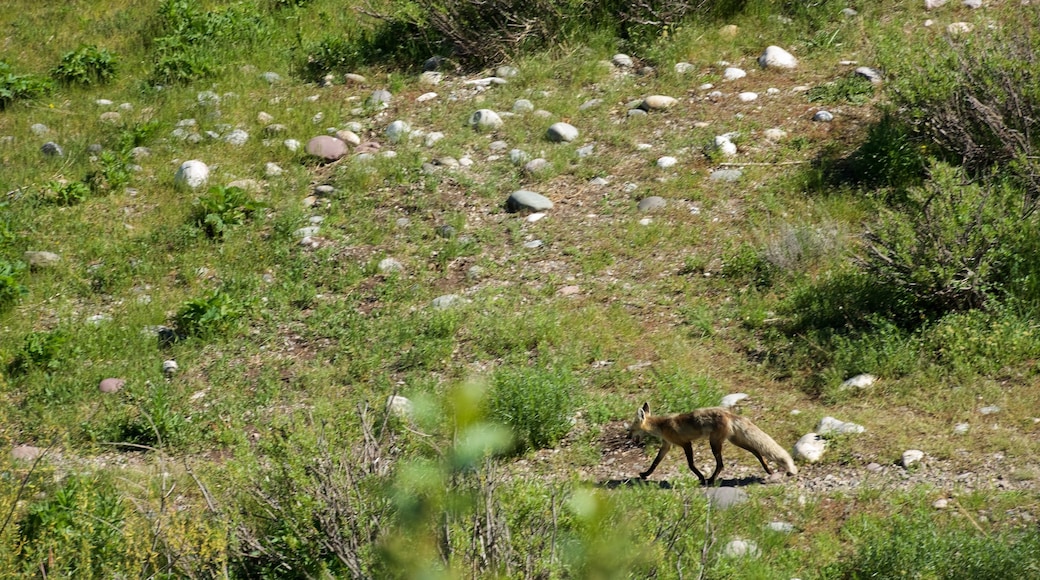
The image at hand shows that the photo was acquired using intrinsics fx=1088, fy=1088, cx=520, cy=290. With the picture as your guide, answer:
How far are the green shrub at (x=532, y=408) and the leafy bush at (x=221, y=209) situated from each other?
3383 mm

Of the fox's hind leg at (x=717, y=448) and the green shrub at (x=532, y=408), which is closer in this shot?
the fox's hind leg at (x=717, y=448)

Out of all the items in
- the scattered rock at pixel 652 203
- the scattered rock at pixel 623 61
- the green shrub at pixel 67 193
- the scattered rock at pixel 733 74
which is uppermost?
the scattered rock at pixel 733 74

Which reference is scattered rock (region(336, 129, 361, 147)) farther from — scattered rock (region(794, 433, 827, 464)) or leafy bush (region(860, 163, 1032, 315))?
scattered rock (region(794, 433, 827, 464))

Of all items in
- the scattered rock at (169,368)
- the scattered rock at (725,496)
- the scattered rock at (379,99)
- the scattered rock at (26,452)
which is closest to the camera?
the scattered rock at (725,496)

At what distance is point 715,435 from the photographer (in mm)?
5867

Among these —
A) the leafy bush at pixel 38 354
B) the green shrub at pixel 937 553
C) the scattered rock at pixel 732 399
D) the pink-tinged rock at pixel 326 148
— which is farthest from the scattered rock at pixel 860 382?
the leafy bush at pixel 38 354

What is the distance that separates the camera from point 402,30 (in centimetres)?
1172

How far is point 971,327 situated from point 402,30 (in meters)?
7.09

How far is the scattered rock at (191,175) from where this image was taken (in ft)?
31.5

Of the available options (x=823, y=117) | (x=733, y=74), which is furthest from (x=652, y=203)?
(x=733, y=74)

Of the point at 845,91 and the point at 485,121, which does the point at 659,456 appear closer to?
the point at 485,121

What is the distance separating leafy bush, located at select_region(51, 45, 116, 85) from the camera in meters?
11.4

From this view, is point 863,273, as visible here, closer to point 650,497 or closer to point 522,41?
point 650,497

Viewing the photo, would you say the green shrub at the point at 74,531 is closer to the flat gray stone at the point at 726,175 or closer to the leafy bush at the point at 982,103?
the flat gray stone at the point at 726,175
